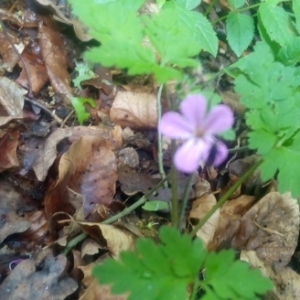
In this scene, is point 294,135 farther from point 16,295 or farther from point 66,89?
point 66,89

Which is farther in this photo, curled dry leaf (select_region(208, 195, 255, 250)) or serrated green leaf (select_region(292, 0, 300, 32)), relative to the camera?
serrated green leaf (select_region(292, 0, 300, 32))

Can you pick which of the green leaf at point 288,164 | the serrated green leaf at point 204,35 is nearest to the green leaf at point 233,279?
the green leaf at point 288,164

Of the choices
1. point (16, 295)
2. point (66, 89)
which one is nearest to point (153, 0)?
point (66, 89)

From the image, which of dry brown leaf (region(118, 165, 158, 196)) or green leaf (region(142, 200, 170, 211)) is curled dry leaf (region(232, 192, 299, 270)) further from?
dry brown leaf (region(118, 165, 158, 196))

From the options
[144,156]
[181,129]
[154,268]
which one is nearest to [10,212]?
[144,156]

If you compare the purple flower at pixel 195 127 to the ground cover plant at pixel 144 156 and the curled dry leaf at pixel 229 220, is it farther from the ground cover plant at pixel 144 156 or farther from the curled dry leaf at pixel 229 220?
the curled dry leaf at pixel 229 220

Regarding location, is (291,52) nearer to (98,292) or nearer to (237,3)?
(237,3)

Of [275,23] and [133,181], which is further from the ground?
[275,23]

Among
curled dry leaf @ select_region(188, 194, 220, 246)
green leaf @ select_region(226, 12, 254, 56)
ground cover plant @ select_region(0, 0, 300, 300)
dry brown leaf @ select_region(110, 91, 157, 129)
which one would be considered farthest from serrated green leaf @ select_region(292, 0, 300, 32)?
curled dry leaf @ select_region(188, 194, 220, 246)
